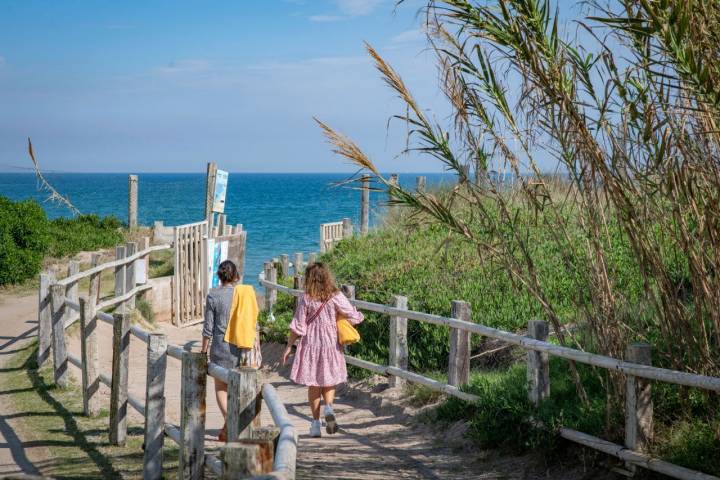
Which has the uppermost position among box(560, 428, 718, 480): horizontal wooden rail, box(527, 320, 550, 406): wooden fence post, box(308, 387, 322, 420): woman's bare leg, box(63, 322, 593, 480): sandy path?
box(527, 320, 550, 406): wooden fence post

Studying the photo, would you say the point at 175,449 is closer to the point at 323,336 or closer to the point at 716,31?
the point at 323,336

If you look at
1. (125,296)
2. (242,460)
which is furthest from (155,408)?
(125,296)

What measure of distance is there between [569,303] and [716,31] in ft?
20.1

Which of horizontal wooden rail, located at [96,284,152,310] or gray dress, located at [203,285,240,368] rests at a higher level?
gray dress, located at [203,285,240,368]

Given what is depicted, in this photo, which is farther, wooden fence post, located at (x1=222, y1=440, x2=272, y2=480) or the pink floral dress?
the pink floral dress

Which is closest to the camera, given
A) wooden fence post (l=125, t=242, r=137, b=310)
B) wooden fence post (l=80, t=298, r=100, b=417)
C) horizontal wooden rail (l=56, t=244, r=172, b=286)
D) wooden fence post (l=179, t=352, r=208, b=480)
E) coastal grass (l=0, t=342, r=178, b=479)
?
wooden fence post (l=179, t=352, r=208, b=480)

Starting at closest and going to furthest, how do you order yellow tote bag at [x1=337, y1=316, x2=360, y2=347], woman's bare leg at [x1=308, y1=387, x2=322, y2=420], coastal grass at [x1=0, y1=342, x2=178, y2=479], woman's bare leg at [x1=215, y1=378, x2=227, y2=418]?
coastal grass at [x1=0, y1=342, x2=178, y2=479]
woman's bare leg at [x1=215, y1=378, x2=227, y2=418]
yellow tote bag at [x1=337, y1=316, x2=360, y2=347]
woman's bare leg at [x1=308, y1=387, x2=322, y2=420]

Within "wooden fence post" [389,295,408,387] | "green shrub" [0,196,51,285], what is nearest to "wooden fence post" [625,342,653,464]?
"wooden fence post" [389,295,408,387]

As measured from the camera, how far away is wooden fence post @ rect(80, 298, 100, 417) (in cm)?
915

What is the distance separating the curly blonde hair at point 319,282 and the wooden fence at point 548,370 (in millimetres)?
1077

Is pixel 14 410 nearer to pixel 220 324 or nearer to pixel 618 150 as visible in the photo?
Result: pixel 220 324

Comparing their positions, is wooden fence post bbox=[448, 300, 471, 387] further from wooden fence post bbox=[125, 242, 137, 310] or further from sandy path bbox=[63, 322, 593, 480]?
wooden fence post bbox=[125, 242, 137, 310]

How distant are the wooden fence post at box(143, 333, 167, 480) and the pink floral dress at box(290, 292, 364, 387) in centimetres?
152

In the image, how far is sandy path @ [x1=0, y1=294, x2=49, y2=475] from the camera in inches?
301
